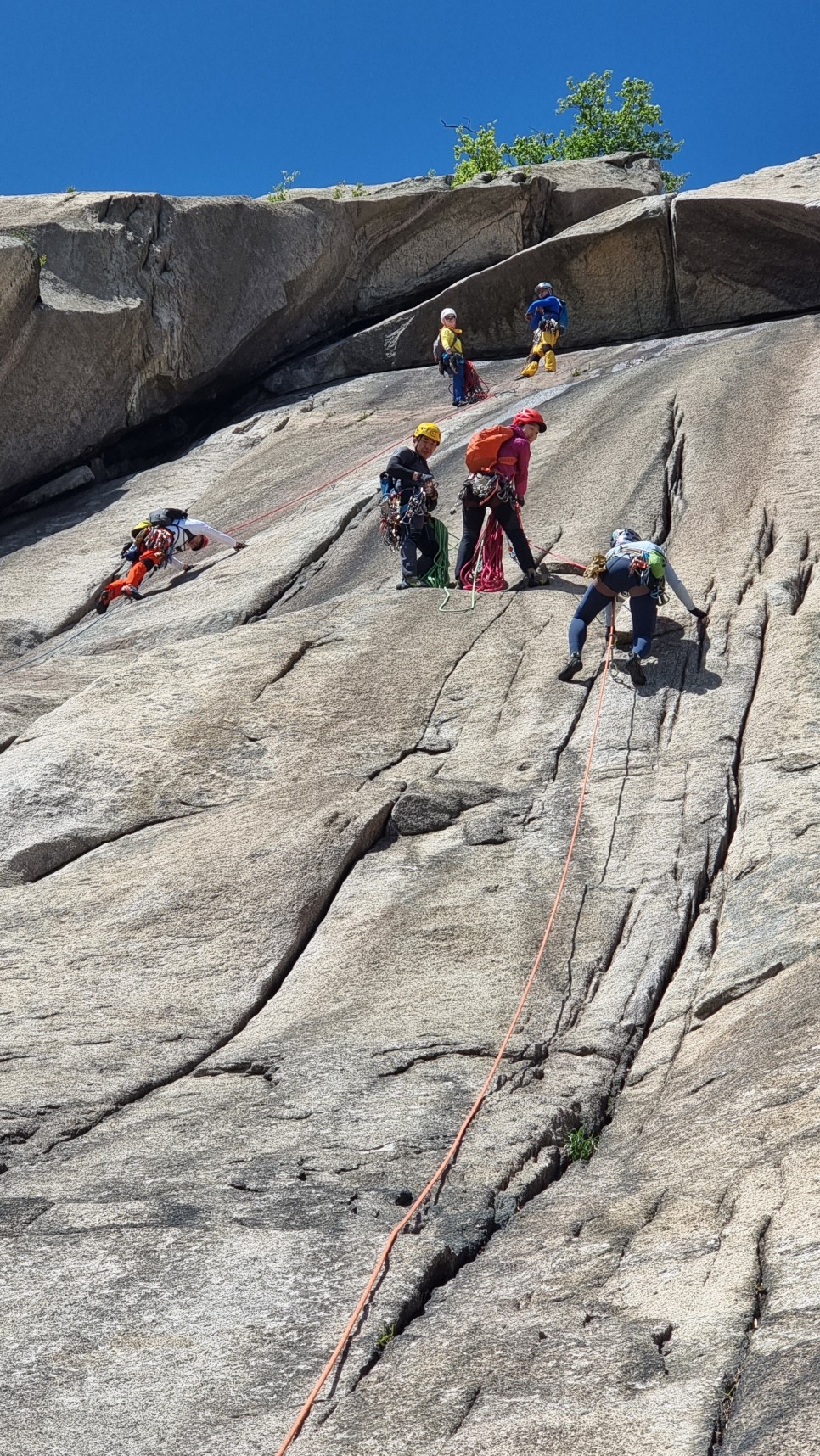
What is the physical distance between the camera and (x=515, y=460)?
13773 millimetres

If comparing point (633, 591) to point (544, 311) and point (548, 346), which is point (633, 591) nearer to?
point (548, 346)

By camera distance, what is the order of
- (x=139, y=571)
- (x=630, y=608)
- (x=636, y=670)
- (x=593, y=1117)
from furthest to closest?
(x=139, y=571) < (x=630, y=608) < (x=636, y=670) < (x=593, y=1117)

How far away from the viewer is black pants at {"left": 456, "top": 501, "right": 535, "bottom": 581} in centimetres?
1359

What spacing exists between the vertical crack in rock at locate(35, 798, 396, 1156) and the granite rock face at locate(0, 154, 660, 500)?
1393 centimetres

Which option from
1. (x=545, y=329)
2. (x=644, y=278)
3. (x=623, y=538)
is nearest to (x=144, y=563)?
(x=623, y=538)

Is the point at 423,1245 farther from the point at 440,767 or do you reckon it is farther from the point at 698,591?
the point at 698,591

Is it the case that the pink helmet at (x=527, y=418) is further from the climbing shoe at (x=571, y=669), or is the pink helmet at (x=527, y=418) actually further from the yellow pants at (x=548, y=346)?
the yellow pants at (x=548, y=346)

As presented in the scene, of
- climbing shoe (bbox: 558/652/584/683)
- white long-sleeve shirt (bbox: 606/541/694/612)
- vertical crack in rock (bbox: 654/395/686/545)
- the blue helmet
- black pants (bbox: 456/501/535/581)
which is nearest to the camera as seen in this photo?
white long-sleeve shirt (bbox: 606/541/694/612)

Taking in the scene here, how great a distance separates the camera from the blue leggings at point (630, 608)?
1158 centimetres

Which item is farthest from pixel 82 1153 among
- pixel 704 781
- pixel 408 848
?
pixel 704 781

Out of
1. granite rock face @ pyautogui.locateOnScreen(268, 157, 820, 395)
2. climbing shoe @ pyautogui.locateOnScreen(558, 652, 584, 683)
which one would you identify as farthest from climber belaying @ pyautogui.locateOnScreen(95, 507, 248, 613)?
granite rock face @ pyautogui.locateOnScreen(268, 157, 820, 395)

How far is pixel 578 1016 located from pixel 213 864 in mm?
3087

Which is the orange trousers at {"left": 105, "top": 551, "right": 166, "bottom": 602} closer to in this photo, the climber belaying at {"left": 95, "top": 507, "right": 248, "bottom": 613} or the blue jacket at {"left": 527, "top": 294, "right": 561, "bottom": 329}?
the climber belaying at {"left": 95, "top": 507, "right": 248, "bottom": 613}

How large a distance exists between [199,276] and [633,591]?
14681 mm
